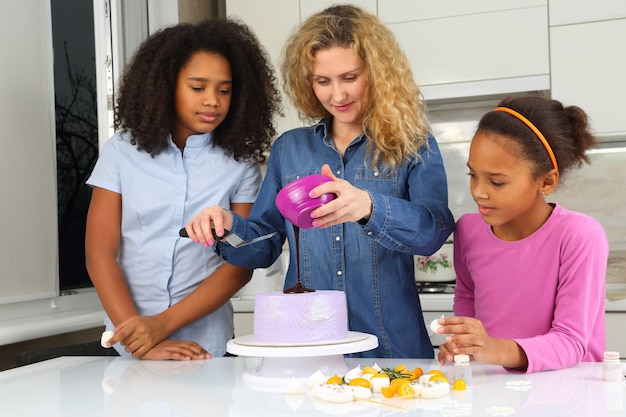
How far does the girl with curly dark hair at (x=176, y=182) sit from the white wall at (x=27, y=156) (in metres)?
0.44

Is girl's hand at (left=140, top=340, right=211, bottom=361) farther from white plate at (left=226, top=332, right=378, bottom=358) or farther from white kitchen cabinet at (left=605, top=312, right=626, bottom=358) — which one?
white kitchen cabinet at (left=605, top=312, right=626, bottom=358)

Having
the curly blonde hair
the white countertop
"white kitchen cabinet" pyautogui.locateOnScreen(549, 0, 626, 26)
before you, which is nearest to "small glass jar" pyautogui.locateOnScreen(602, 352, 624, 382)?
the white countertop

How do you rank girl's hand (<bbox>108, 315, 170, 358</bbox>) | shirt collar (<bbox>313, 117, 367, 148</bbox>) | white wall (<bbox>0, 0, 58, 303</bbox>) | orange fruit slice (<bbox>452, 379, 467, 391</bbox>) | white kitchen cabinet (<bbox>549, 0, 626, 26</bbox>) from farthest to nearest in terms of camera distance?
1. white kitchen cabinet (<bbox>549, 0, 626, 26</bbox>)
2. white wall (<bbox>0, 0, 58, 303</bbox>)
3. shirt collar (<bbox>313, 117, 367, 148</bbox>)
4. girl's hand (<bbox>108, 315, 170, 358</bbox>)
5. orange fruit slice (<bbox>452, 379, 467, 391</bbox>)

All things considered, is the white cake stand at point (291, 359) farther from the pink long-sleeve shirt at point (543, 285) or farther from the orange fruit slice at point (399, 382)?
the pink long-sleeve shirt at point (543, 285)

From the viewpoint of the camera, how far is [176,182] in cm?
159

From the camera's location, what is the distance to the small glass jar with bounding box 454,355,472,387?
1.03 metres

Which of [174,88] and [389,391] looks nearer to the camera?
[389,391]

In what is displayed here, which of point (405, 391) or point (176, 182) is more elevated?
point (176, 182)

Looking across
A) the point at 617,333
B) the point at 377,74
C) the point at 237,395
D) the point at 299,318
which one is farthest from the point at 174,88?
the point at 617,333

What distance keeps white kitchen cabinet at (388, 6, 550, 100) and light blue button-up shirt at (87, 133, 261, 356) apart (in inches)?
51.0

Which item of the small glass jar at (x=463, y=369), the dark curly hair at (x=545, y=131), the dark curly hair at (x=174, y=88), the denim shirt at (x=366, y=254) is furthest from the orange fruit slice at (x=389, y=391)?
the dark curly hair at (x=174, y=88)

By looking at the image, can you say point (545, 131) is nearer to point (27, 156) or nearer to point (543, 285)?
point (543, 285)

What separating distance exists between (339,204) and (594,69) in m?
1.72

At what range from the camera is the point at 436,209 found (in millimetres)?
1363
